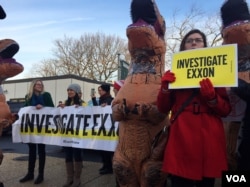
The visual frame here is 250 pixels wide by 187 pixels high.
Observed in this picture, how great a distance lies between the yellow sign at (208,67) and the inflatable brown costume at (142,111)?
71 cm

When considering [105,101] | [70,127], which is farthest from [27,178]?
[105,101]

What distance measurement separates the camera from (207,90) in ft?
8.68

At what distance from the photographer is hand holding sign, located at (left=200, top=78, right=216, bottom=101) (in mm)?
2645

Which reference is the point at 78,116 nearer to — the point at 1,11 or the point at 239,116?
the point at 1,11

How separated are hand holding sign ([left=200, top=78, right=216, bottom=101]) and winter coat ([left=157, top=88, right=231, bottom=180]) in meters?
0.08

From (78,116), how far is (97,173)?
151cm

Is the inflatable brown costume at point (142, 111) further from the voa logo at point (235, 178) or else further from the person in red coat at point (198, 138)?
the voa logo at point (235, 178)

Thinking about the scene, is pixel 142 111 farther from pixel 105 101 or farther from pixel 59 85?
pixel 59 85

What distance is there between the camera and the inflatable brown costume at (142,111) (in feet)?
11.5

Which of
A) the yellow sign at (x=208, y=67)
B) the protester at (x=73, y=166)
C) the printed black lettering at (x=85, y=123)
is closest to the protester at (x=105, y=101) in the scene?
the printed black lettering at (x=85, y=123)

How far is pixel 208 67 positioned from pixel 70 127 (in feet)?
10.5

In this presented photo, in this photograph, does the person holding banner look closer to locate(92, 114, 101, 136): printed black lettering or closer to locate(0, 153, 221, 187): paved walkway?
locate(0, 153, 221, 187): paved walkway

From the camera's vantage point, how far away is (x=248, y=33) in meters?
3.37

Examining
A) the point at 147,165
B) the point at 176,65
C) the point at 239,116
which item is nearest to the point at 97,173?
the point at 147,165
